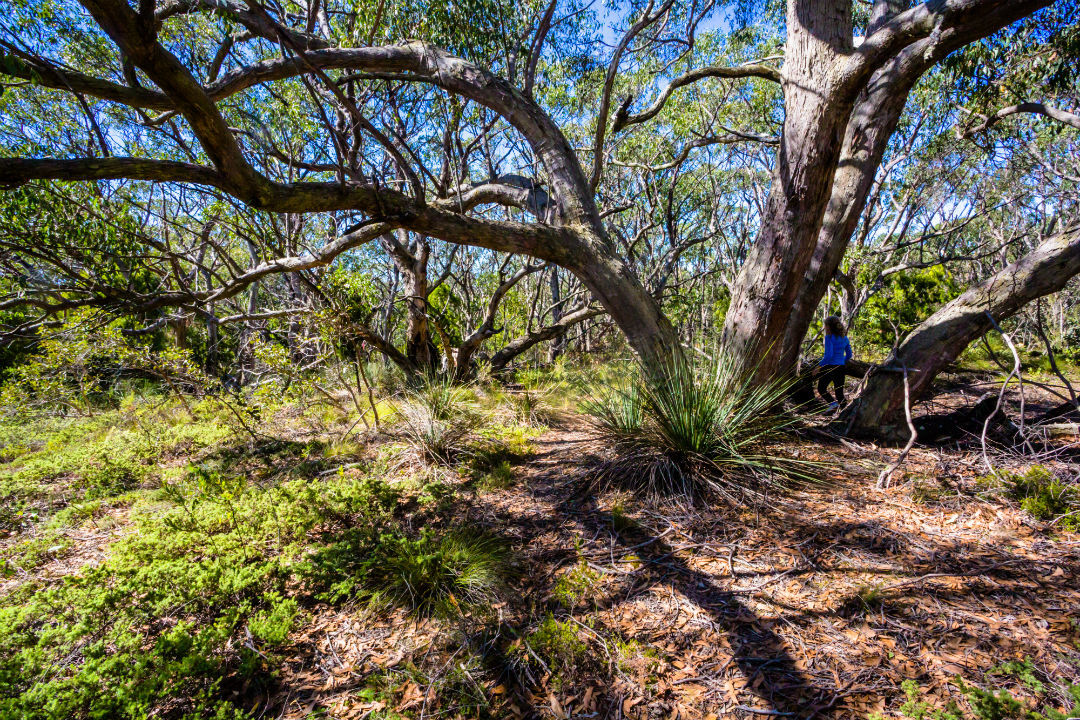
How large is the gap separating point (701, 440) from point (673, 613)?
1302mm

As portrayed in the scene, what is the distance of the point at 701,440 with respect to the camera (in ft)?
10.6

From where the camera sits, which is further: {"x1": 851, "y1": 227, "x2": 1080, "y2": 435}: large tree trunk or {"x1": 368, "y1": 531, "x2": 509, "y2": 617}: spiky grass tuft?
{"x1": 851, "y1": 227, "x2": 1080, "y2": 435}: large tree trunk

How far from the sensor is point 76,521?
3.73 meters

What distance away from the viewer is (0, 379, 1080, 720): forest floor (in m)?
1.75

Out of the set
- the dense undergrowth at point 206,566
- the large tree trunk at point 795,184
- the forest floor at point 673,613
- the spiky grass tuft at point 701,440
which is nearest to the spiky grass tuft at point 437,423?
the dense undergrowth at point 206,566

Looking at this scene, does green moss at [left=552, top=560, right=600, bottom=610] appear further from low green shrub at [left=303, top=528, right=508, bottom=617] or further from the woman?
the woman

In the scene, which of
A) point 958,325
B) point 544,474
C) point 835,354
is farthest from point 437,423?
point 958,325

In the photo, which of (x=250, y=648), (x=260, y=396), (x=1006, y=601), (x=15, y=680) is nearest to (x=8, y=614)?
(x=15, y=680)

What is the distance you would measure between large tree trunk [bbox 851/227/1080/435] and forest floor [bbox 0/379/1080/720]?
50 cm

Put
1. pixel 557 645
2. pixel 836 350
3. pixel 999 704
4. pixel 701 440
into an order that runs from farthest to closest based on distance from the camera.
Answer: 1. pixel 836 350
2. pixel 701 440
3. pixel 557 645
4. pixel 999 704

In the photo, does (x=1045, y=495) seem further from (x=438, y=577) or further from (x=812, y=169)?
(x=438, y=577)

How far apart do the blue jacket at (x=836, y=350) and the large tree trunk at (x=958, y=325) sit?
106 cm

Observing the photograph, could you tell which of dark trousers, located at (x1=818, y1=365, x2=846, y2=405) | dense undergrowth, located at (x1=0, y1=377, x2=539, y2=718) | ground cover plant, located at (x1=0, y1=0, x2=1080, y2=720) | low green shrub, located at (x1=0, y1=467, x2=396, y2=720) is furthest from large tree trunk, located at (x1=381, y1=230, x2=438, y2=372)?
dark trousers, located at (x1=818, y1=365, x2=846, y2=405)

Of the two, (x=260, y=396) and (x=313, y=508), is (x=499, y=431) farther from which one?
(x=260, y=396)
